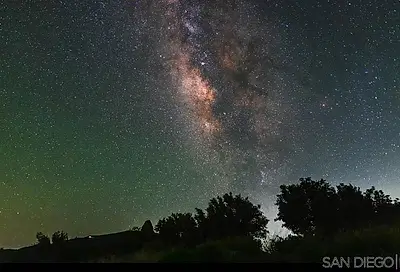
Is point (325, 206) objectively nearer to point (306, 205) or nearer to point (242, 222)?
point (306, 205)

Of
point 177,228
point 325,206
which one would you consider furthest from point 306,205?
point 177,228

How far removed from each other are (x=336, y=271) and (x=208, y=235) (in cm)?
2539

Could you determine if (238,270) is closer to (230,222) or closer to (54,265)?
(54,265)

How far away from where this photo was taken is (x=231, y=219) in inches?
1396

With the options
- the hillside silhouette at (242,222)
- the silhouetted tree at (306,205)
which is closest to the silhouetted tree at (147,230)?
the hillside silhouette at (242,222)

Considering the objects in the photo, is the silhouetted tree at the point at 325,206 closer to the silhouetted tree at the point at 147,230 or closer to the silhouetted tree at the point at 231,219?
the silhouetted tree at the point at 231,219

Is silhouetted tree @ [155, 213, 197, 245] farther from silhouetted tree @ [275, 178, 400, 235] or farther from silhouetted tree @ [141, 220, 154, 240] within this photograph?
silhouetted tree @ [275, 178, 400, 235]

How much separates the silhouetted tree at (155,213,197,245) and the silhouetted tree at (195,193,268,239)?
749 mm

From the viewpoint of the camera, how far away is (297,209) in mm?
34625

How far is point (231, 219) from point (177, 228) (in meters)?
4.88

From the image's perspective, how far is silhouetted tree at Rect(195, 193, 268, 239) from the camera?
108ft

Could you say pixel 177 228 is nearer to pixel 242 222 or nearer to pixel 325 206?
pixel 242 222

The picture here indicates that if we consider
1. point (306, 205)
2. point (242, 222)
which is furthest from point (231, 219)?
point (306, 205)

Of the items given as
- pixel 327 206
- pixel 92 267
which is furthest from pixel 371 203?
pixel 92 267
